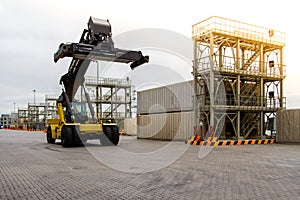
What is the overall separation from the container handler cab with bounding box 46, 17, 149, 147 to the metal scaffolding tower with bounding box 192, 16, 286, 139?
7.50 meters

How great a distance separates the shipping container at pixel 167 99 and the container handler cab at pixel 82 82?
7.91 metres

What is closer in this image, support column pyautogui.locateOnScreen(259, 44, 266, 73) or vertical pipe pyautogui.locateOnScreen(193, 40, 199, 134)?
vertical pipe pyautogui.locateOnScreen(193, 40, 199, 134)

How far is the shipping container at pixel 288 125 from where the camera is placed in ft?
72.9

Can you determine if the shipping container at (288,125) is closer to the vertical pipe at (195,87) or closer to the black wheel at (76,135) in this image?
the vertical pipe at (195,87)

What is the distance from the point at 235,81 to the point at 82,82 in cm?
1231

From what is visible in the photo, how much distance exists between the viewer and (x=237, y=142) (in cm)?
2159

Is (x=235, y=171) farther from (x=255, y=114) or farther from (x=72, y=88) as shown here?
(x=255, y=114)


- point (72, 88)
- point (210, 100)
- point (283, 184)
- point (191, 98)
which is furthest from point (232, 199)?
point (191, 98)

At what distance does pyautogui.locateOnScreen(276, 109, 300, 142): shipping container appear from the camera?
2222 centimetres

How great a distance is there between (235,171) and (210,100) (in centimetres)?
1290

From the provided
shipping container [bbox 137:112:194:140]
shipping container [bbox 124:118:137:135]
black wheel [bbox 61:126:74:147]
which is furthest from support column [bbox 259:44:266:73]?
shipping container [bbox 124:118:137:135]

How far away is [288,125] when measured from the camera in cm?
2284

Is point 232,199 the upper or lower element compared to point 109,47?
lower

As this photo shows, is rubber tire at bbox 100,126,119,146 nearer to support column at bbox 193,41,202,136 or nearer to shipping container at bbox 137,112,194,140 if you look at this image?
support column at bbox 193,41,202,136
